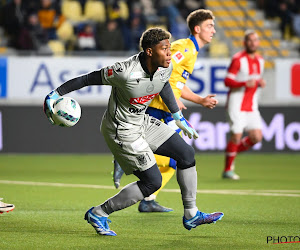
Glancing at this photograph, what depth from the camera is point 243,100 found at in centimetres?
1272

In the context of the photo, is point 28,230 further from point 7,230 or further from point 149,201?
point 149,201

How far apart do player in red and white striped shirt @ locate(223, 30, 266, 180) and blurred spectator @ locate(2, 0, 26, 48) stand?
650cm

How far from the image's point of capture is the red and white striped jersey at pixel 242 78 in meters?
12.6

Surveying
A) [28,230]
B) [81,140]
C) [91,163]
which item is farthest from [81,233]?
[81,140]

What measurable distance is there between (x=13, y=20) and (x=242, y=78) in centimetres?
681

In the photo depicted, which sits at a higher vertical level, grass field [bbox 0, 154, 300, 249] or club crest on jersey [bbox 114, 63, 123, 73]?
club crest on jersey [bbox 114, 63, 123, 73]

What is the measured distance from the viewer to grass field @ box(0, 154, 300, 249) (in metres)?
6.58

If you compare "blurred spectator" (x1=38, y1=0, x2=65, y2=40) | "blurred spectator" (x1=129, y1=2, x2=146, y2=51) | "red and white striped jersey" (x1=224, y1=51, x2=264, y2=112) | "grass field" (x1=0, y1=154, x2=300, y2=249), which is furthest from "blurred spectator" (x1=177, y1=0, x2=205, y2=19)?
"red and white striped jersey" (x1=224, y1=51, x2=264, y2=112)

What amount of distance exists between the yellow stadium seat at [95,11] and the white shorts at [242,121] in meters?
6.96

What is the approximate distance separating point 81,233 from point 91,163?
7.78 metres

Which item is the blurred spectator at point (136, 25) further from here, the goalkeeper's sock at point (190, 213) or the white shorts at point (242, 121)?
the goalkeeper's sock at point (190, 213)

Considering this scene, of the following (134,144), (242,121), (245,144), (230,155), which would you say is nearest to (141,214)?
(134,144)

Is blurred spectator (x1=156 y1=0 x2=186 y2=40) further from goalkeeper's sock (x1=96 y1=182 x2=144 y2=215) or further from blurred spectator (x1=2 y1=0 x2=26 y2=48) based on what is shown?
goalkeeper's sock (x1=96 y1=182 x2=144 y2=215)

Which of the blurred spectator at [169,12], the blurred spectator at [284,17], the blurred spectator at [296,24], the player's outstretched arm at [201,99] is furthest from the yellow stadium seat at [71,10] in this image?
the player's outstretched arm at [201,99]
